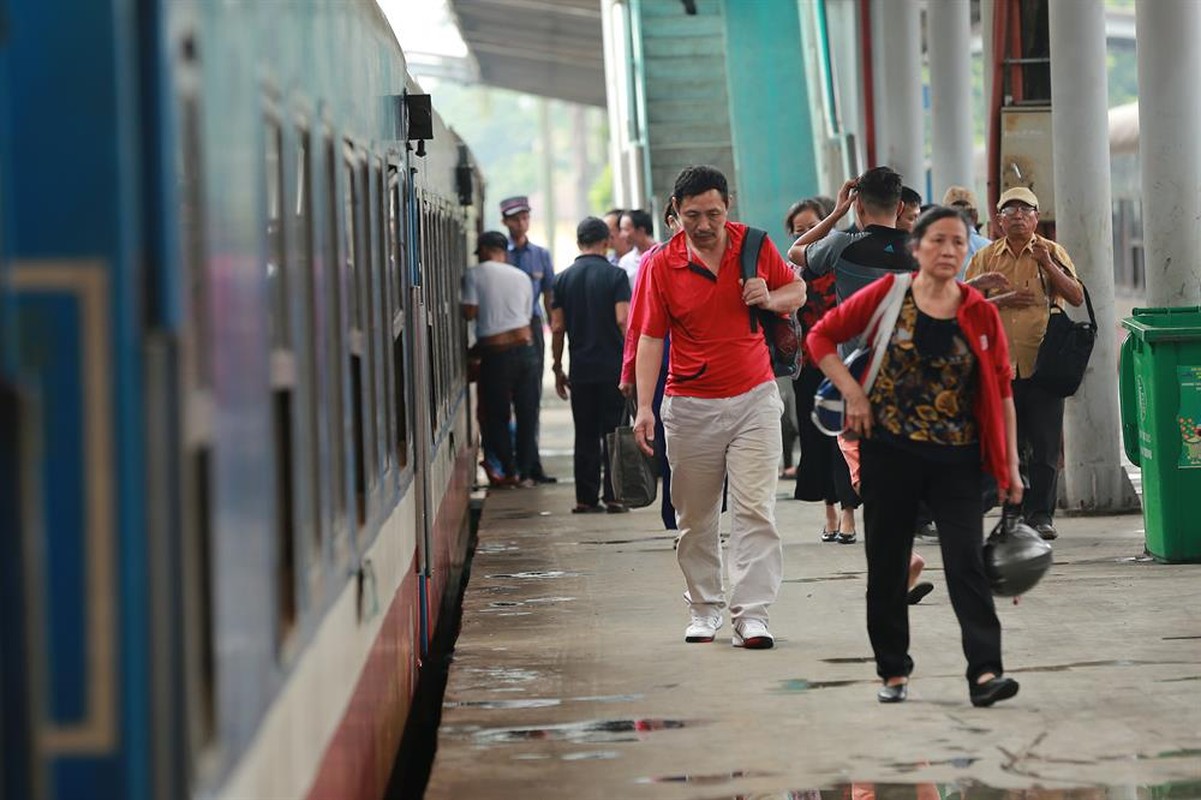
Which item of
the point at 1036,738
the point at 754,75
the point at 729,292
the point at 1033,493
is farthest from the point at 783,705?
the point at 754,75

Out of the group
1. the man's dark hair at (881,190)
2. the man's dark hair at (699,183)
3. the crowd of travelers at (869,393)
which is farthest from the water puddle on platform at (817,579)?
the man's dark hair at (699,183)

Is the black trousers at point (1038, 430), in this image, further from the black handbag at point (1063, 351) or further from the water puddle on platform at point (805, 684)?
the water puddle on platform at point (805, 684)

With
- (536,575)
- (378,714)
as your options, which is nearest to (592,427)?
(536,575)

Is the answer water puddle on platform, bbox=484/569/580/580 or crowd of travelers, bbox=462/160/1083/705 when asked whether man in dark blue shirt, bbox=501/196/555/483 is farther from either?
crowd of travelers, bbox=462/160/1083/705

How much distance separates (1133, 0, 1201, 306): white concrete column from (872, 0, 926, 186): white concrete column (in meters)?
7.51

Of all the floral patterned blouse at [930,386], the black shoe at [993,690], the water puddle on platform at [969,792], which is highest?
the floral patterned blouse at [930,386]

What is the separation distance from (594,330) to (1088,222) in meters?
3.19

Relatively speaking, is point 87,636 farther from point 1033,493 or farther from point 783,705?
point 1033,493

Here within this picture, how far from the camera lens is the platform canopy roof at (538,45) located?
40156mm

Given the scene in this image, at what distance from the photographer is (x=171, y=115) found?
3.12 meters

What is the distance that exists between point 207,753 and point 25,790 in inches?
15.9

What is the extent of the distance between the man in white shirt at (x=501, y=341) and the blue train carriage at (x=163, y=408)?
10808 mm

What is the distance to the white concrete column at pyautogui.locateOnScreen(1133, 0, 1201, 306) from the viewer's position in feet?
38.5

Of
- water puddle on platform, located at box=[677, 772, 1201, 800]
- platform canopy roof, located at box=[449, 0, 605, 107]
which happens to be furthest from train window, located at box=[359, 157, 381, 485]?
platform canopy roof, located at box=[449, 0, 605, 107]
